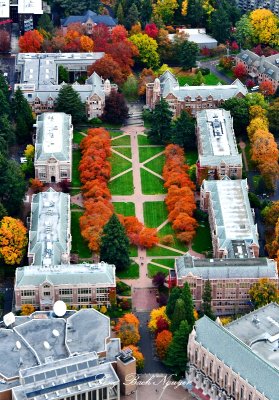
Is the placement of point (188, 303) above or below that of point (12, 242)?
below

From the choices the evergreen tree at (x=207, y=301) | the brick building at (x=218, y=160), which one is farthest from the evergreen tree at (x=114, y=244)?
the brick building at (x=218, y=160)

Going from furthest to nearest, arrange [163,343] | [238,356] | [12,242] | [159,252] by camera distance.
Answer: [159,252]
[12,242]
[163,343]
[238,356]

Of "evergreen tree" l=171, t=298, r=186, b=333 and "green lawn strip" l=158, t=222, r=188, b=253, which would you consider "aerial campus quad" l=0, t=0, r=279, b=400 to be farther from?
"evergreen tree" l=171, t=298, r=186, b=333

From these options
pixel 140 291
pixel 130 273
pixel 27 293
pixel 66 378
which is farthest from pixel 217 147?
pixel 66 378

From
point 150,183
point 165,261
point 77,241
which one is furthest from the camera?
point 150,183

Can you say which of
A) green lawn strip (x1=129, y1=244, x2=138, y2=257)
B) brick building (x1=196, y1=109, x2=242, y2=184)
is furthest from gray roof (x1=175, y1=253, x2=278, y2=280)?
brick building (x1=196, y1=109, x2=242, y2=184)

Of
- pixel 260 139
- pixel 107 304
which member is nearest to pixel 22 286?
pixel 107 304

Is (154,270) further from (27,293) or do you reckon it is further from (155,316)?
(27,293)
